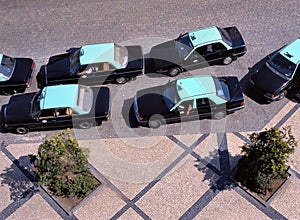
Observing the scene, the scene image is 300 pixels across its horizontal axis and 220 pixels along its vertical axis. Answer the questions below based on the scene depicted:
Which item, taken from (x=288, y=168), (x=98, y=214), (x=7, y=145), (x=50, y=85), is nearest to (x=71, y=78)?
(x=50, y=85)

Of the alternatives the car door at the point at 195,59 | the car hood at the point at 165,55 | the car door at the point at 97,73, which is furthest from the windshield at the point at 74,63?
the car door at the point at 195,59

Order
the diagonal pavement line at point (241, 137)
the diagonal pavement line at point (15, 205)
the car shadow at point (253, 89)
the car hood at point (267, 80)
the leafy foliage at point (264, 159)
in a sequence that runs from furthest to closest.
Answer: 1. the car shadow at point (253, 89)
2. the car hood at point (267, 80)
3. the diagonal pavement line at point (241, 137)
4. the diagonal pavement line at point (15, 205)
5. the leafy foliage at point (264, 159)

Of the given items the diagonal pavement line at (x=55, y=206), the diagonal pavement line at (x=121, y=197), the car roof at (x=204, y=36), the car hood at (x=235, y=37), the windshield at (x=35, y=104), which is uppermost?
the car roof at (x=204, y=36)

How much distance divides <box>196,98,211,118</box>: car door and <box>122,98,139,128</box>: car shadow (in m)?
2.54

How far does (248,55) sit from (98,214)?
9.39m

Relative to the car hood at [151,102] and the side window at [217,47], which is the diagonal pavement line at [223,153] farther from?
the side window at [217,47]

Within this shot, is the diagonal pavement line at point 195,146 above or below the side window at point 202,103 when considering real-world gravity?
below

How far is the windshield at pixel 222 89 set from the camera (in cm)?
1346

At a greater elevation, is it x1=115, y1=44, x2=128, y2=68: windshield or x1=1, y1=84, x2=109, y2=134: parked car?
x1=115, y1=44, x2=128, y2=68: windshield

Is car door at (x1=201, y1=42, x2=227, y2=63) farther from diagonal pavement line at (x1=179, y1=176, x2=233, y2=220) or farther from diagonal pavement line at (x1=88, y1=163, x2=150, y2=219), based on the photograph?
diagonal pavement line at (x1=88, y1=163, x2=150, y2=219)

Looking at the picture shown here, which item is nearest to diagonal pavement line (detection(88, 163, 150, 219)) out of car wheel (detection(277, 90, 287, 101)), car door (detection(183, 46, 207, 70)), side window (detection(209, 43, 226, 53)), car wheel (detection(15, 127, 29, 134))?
car wheel (detection(15, 127, 29, 134))

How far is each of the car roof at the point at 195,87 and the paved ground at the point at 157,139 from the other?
1.43 meters

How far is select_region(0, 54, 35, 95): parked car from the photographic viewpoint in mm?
15156

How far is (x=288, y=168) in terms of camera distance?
40.3 ft
